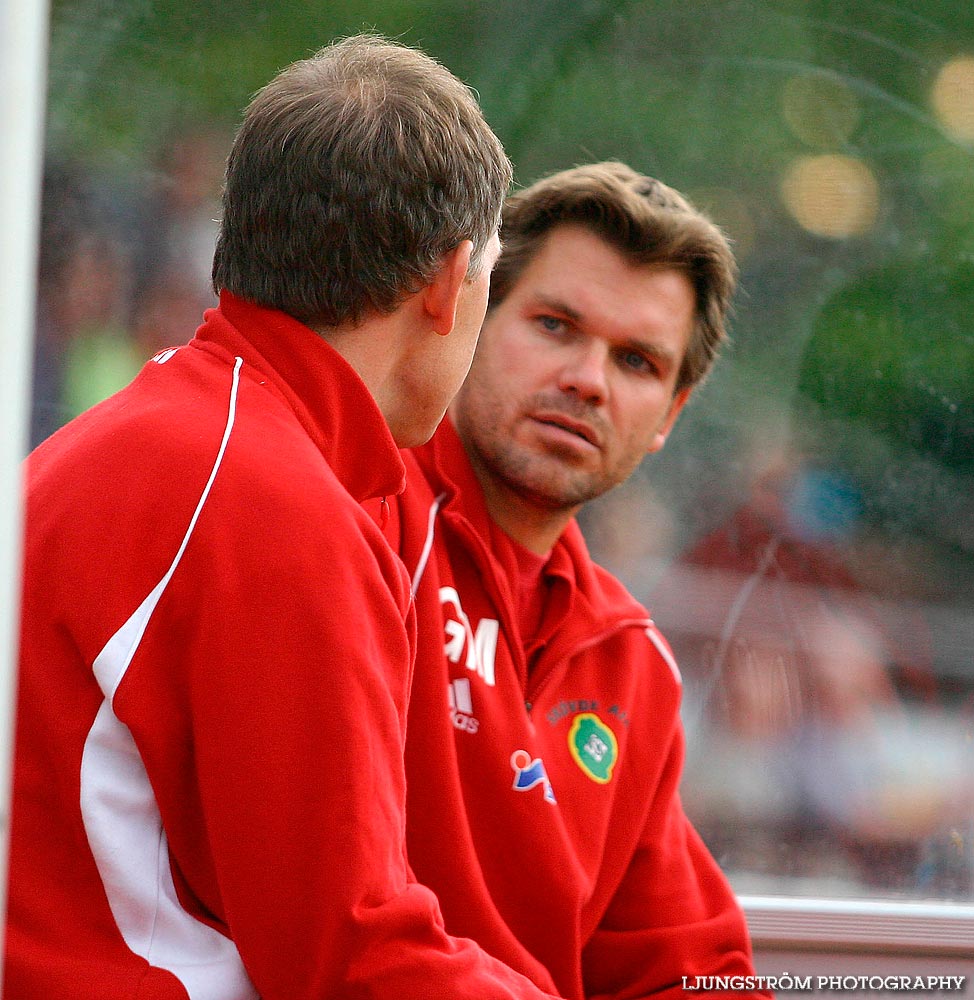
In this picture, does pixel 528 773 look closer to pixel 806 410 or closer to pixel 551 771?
pixel 551 771

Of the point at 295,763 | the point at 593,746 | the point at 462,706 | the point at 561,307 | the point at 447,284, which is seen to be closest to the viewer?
the point at 295,763

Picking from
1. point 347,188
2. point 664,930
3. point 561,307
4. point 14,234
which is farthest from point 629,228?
point 14,234

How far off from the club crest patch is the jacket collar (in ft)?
2.28

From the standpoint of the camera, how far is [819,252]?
2.33 meters

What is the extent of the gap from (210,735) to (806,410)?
1.57 metres

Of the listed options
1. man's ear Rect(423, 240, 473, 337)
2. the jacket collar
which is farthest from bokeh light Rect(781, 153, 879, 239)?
the jacket collar

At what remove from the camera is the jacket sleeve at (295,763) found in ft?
3.09

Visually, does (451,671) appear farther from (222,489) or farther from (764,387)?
(764,387)

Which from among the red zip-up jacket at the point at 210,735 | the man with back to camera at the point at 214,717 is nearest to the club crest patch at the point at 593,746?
the man with back to camera at the point at 214,717

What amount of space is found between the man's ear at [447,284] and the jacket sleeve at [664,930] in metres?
0.87

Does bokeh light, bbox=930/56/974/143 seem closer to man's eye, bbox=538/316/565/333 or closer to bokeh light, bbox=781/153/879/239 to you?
bokeh light, bbox=781/153/879/239

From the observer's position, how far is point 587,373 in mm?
1881

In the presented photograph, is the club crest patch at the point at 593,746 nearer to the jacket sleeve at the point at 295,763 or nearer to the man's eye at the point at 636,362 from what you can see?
the man's eye at the point at 636,362

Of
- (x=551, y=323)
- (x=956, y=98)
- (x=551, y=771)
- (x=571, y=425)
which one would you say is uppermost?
(x=956, y=98)
